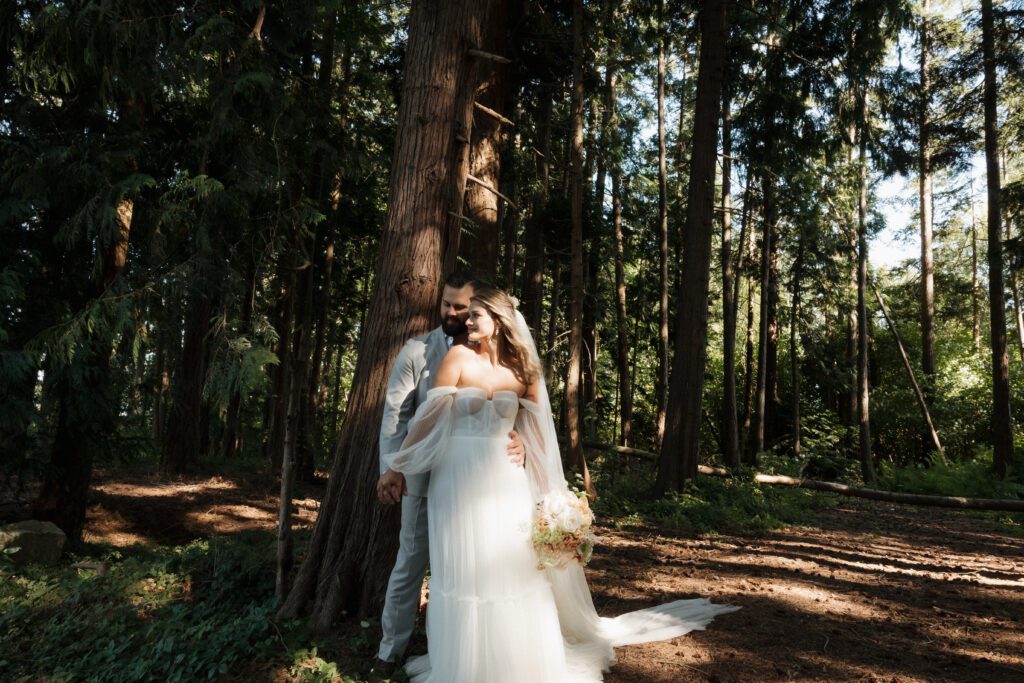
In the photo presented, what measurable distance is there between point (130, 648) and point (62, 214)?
6.42 m

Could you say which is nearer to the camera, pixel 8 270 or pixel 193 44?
pixel 193 44

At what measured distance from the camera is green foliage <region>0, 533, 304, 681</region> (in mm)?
3969

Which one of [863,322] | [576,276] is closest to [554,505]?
[576,276]

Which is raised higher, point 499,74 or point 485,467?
point 499,74

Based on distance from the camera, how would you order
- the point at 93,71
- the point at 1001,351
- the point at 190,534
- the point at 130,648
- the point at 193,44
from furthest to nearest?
1. the point at 1001,351
2. the point at 190,534
3. the point at 93,71
4. the point at 193,44
5. the point at 130,648

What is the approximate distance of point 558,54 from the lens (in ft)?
27.9

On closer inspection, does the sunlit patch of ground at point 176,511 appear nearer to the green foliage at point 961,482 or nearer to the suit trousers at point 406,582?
the suit trousers at point 406,582

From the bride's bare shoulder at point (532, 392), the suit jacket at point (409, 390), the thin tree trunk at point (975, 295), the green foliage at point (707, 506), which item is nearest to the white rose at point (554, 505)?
the bride's bare shoulder at point (532, 392)

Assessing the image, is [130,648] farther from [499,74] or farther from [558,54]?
[558,54]

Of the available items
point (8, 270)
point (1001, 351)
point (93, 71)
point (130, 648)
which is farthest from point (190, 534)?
point (1001, 351)

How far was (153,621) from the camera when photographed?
14.7 ft

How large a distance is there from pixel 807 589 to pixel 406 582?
3772 mm

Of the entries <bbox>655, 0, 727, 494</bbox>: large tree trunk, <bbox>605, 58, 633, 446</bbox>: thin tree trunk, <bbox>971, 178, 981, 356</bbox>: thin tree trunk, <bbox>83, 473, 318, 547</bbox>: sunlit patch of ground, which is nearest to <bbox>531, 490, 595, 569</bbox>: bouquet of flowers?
<bbox>83, 473, 318, 547</bbox>: sunlit patch of ground

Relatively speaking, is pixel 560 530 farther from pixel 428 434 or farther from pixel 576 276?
pixel 576 276
